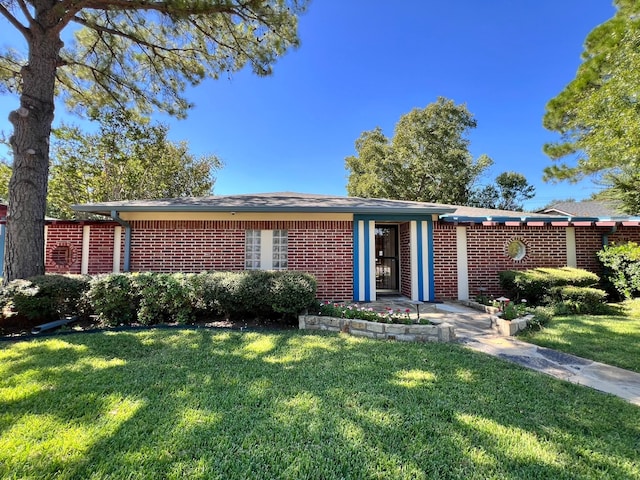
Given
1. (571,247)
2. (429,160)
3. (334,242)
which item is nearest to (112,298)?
(334,242)

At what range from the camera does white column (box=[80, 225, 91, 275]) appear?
764cm

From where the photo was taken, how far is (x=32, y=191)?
5.80 m

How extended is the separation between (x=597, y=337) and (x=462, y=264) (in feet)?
11.7

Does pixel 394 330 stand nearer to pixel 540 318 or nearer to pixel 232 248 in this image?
pixel 540 318

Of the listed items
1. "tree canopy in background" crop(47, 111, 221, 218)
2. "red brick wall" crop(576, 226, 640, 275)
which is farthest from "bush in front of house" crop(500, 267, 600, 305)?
"tree canopy in background" crop(47, 111, 221, 218)

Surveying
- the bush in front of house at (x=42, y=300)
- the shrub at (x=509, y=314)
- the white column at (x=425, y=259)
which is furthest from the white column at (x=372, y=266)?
the bush in front of house at (x=42, y=300)

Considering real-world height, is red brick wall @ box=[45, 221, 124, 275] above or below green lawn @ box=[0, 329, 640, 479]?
above

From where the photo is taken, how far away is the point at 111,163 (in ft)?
54.1

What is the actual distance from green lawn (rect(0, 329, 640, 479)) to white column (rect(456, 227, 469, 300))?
4580 millimetres

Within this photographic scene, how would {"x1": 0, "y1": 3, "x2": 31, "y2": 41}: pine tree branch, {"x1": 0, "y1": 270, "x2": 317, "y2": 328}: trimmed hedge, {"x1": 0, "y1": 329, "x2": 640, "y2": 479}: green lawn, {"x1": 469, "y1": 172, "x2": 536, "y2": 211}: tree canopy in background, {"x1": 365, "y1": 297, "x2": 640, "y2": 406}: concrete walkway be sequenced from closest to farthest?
{"x1": 0, "y1": 329, "x2": 640, "y2": 479}: green lawn < {"x1": 365, "y1": 297, "x2": 640, "y2": 406}: concrete walkway < {"x1": 0, "y1": 270, "x2": 317, "y2": 328}: trimmed hedge < {"x1": 0, "y1": 3, "x2": 31, "y2": 41}: pine tree branch < {"x1": 469, "y1": 172, "x2": 536, "y2": 211}: tree canopy in background

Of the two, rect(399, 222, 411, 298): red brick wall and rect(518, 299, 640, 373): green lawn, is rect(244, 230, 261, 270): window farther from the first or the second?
rect(518, 299, 640, 373): green lawn

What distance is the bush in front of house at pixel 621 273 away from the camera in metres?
7.18

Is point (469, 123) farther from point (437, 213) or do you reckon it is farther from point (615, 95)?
point (437, 213)

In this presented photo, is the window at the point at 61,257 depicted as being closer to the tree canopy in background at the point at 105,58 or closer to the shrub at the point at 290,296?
the tree canopy in background at the point at 105,58
